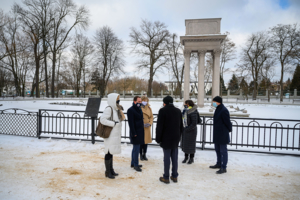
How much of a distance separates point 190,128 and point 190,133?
0.22 metres

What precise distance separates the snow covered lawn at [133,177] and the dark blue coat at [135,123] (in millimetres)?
853

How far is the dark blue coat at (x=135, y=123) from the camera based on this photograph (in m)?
4.41

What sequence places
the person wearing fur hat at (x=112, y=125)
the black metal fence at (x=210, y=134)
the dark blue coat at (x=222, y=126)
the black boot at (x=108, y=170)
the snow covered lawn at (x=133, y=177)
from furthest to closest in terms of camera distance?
the black metal fence at (x=210, y=134)
the dark blue coat at (x=222, y=126)
the black boot at (x=108, y=170)
the person wearing fur hat at (x=112, y=125)
the snow covered lawn at (x=133, y=177)

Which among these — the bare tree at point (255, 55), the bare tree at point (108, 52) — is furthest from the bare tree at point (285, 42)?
the bare tree at point (108, 52)

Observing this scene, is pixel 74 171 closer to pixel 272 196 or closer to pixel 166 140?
pixel 166 140

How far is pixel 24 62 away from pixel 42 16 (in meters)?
17.8

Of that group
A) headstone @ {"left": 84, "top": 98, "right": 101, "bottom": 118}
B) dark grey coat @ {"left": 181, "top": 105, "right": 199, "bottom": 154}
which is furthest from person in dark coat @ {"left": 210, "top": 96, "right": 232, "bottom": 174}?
headstone @ {"left": 84, "top": 98, "right": 101, "bottom": 118}

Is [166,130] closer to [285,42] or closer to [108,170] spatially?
[108,170]

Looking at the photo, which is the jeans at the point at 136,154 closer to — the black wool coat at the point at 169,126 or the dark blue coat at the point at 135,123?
the dark blue coat at the point at 135,123

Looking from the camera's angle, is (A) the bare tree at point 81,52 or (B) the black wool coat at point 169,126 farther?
(A) the bare tree at point 81,52

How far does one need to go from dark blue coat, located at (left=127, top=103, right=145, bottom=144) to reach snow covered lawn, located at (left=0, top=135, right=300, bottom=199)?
0.85 m

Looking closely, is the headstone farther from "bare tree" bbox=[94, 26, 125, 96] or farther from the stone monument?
"bare tree" bbox=[94, 26, 125, 96]

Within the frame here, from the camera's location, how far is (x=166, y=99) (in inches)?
158

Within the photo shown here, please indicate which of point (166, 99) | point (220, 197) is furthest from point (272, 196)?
point (166, 99)
